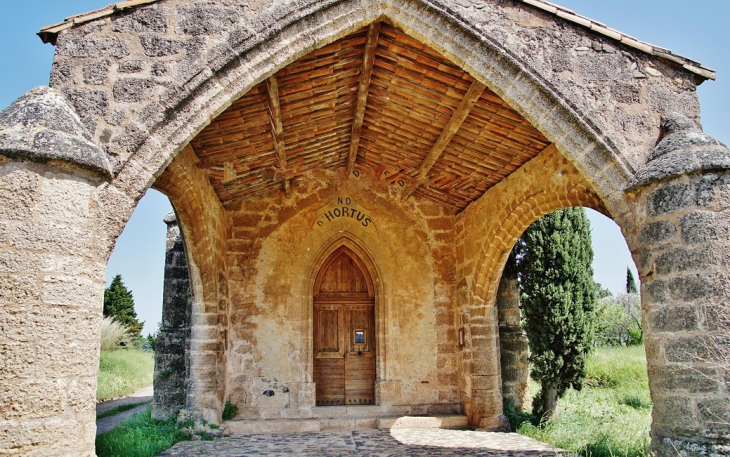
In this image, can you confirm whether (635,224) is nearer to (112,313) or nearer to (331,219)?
(331,219)

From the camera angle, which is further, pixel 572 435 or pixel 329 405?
pixel 329 405

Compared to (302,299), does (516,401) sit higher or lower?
lower

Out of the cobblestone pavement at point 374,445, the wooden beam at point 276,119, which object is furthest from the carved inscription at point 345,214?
the cobblestone pavement at point 374,445

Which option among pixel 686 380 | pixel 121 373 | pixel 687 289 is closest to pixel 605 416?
pixel 686 380

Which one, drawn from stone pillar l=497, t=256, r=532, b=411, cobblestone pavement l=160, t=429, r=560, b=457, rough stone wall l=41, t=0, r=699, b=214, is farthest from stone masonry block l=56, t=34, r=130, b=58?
stone pillar l=497, t=256, r=532, b=411

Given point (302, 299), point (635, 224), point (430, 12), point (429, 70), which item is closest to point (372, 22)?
point (430, 12)

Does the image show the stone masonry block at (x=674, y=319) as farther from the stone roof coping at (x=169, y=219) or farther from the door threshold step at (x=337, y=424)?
the stone roof coping at (x=169, y=219)

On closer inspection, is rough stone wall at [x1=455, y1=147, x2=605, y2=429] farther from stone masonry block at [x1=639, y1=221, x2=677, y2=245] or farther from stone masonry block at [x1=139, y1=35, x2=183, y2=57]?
stone masonry block at [x1=139, y1=35, x2=183, y2=57]

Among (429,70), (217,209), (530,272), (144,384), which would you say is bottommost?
(144,384)

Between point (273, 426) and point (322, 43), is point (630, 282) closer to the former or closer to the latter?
point (273, 426)

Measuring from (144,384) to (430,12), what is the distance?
12.1 m

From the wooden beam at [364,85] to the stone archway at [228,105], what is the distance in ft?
1.09

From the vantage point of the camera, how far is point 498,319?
7684 mm

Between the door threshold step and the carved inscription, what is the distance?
2.52m
